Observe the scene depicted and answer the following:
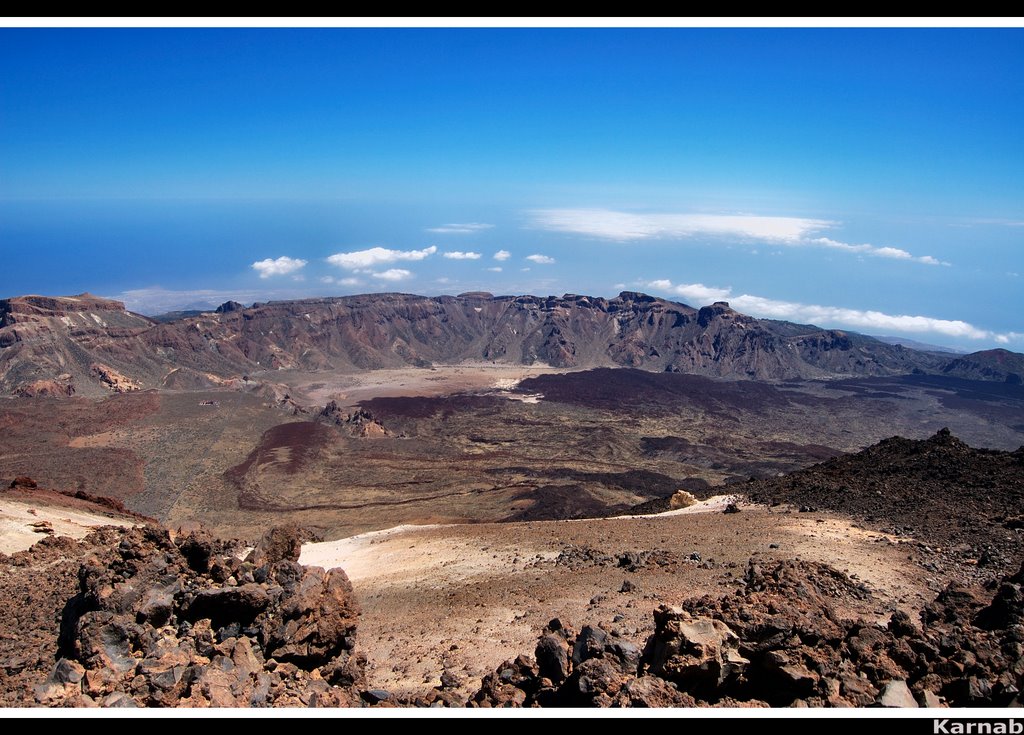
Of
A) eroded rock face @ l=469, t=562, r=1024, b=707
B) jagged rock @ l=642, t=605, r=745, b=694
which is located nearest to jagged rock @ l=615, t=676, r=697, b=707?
eroded rock face @ l=469, t=562, r=1024, b=707

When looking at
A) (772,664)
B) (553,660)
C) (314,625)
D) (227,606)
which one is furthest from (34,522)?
(772,664)

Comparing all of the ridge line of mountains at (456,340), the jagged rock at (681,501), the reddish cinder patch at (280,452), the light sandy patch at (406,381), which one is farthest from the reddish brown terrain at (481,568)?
the light sandy patch at (406,381)

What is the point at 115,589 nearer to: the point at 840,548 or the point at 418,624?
the point at 418,624

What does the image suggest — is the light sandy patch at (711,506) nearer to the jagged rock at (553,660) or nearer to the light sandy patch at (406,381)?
the jagged rock at (553,660)

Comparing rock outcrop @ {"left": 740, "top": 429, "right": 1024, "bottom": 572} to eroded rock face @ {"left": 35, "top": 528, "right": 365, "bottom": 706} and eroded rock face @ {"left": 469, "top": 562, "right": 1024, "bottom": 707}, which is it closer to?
eroded rock face @ {"left": 469, "top": 562, "right": 1024, "bottom": 707}

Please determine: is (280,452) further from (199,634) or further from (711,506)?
(199,634)

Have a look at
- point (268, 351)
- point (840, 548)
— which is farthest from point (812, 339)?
point (840, 548)
